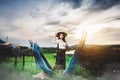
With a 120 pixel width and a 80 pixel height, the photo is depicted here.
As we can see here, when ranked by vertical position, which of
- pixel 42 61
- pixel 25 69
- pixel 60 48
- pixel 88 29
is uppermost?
pixel 88 29

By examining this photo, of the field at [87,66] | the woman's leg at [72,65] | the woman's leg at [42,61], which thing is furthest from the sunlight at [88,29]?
the woman's leg at [42,61]

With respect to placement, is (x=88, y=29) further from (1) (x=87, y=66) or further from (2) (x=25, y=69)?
(2) (x=25, y=69)

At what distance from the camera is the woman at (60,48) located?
5.07 metres

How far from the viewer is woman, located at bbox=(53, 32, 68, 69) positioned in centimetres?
507

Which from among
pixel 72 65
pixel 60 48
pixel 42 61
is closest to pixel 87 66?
pixel 72 65

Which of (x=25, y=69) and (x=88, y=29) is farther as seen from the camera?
(x=88, y=29)

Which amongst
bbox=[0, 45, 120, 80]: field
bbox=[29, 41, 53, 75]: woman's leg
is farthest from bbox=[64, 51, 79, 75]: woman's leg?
bbox=[29, 41, 53, 75]: woman's leg

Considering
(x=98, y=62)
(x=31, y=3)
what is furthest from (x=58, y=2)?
(x=98, y=62)

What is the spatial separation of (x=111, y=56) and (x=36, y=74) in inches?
43.9

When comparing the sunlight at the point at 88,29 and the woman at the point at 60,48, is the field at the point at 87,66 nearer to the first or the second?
the woman at the point at 60,48

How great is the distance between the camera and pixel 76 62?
200 inches

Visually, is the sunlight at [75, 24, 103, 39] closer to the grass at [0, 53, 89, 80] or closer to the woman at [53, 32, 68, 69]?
the woman at [53, 32, 68, 69]

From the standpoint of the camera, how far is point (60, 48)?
16.8ft

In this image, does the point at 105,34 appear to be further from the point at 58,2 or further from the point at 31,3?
the point at 31,3
